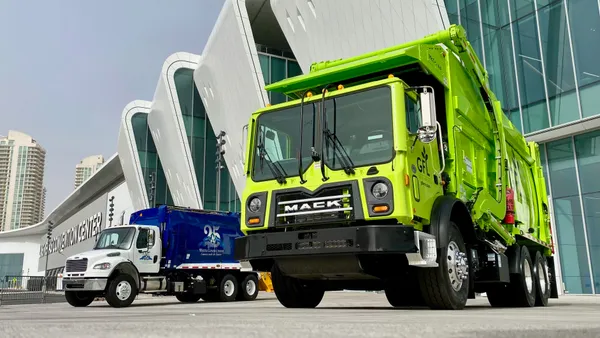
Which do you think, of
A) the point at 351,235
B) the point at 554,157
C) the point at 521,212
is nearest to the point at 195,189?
the point at 554,157

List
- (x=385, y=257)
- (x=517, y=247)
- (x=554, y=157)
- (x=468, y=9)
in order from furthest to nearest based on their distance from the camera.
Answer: (x=468, y=9) → (x=554, y=157) → (x=517, y=247) → (x=385, y=257)

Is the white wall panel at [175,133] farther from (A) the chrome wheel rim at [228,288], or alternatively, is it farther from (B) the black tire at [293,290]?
(B) the black tire at [293,290]

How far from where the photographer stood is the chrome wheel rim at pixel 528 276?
31.5 ft

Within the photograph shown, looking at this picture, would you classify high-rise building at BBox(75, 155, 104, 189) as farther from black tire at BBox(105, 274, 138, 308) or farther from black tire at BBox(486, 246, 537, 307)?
black tire at BBox(486, 246, 537, 307)

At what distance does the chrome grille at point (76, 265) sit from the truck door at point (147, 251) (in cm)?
142

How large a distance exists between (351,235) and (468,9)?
58.1ft

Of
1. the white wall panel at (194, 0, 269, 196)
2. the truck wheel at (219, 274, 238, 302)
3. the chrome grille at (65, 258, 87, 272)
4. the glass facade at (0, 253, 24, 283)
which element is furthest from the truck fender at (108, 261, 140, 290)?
the glass facade at (0, 253, 24, 283)

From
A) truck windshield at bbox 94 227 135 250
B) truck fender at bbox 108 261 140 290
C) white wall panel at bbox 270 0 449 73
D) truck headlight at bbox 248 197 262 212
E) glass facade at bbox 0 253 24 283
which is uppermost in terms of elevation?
white wall panel at bbox 270 0 449 73

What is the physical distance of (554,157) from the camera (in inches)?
748

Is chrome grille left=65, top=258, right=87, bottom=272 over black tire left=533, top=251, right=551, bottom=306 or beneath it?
over

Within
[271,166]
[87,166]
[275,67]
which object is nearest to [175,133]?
[275,67]

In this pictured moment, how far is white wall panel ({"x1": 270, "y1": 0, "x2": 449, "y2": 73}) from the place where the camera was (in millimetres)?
20984

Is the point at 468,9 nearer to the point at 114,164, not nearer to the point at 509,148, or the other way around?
the point at 509,148

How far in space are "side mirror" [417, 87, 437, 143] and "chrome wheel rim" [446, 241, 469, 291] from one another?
5.19 feet
